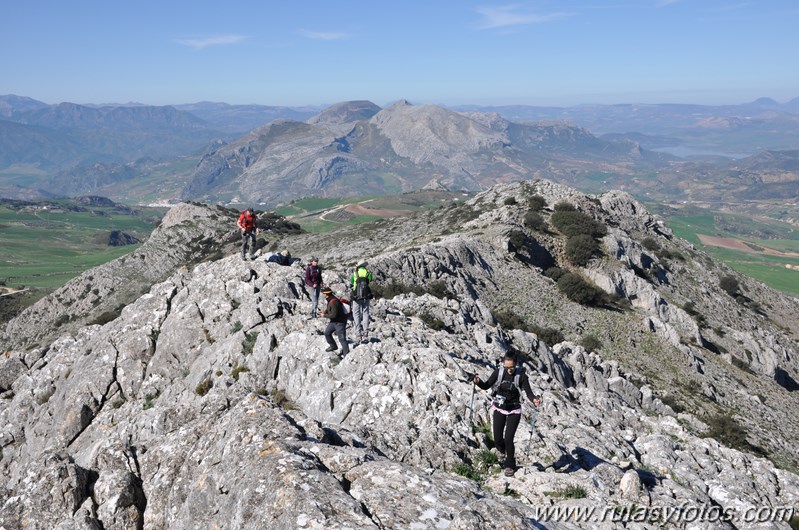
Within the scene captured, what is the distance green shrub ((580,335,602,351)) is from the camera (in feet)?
144

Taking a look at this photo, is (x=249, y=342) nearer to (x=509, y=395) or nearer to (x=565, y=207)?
(x=509, y=395)

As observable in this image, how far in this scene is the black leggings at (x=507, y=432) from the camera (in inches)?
538

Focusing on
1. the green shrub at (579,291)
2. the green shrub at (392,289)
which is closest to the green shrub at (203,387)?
the green shrub at (392,289)

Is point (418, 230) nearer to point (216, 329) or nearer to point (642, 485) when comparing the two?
point (216, 329)

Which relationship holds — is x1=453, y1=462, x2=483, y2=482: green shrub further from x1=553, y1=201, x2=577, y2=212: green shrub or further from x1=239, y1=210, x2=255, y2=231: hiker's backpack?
x1=553, y1=201, x2=577, y2=212: green shrub

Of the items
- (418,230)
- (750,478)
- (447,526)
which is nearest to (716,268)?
(418,230)

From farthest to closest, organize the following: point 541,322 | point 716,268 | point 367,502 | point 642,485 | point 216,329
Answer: point 716,268, point 541,322, point 216,329, point 642,485, point 367,502

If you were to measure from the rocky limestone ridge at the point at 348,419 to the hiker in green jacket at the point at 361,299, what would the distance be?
35.2 inches

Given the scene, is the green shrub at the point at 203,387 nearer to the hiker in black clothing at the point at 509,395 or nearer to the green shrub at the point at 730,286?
the hiker in black clothing at the point at 509,395

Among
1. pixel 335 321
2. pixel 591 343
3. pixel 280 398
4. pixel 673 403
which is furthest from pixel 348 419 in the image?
pixel 591 343

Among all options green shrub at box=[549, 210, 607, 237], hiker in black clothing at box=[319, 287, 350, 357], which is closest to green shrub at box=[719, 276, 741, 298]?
green shrub at box=[549, 210, 607, 237]

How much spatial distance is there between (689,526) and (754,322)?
64.2 m

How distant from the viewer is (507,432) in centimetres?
1379

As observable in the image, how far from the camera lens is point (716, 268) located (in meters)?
79.3
